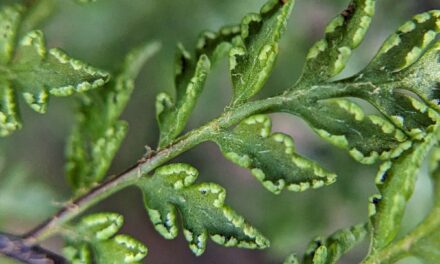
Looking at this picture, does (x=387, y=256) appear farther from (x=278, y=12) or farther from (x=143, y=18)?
(x=143, y=18)

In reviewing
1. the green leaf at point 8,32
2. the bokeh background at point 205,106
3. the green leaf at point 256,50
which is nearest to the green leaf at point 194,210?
the green leaf at point 256,50

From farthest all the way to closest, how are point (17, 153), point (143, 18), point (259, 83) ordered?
point (17, 153) → point (143, 18) → point (259, 83)

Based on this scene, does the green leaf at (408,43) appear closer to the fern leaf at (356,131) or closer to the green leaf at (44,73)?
the fern leaf at (356,131)

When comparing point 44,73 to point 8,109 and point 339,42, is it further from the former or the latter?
point 339,42

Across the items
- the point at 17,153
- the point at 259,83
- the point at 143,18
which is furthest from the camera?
the point at 17,153

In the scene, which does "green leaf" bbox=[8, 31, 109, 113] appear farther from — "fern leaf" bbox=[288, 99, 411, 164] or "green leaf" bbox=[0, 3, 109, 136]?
"fern leaf" bbox=[288, 99, 411, 164]

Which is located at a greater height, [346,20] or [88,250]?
[346,20]

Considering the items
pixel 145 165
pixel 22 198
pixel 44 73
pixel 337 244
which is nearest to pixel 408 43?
pixel 337 244

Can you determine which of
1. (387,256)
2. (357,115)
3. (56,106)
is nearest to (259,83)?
(357,115)
